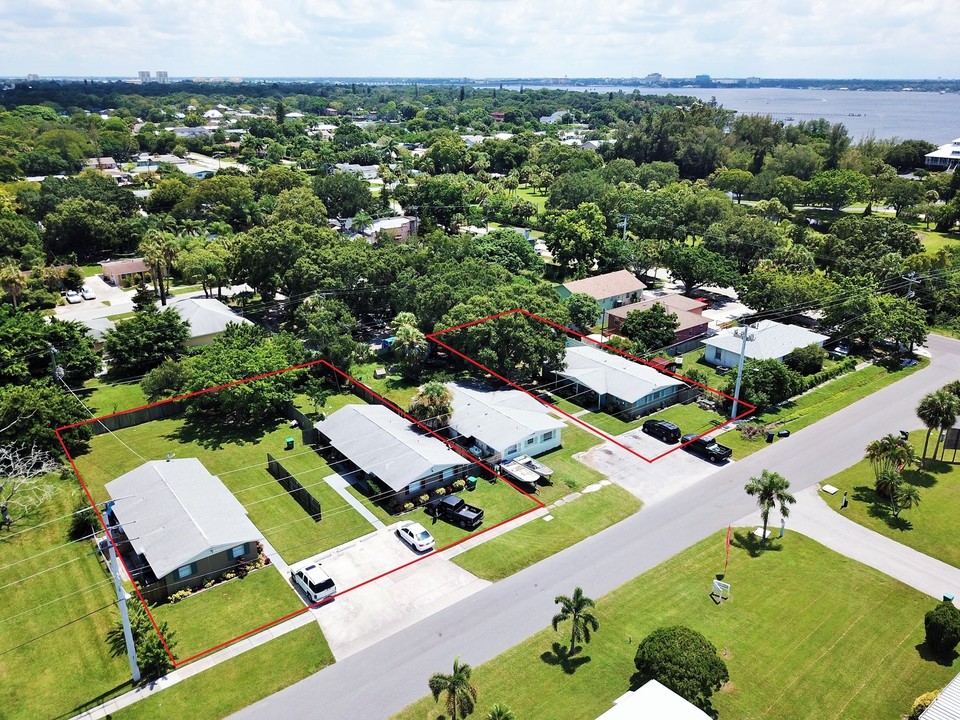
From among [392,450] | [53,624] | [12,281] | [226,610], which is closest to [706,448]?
[392,450]

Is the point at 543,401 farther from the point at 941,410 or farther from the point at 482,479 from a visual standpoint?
the point at 941,410

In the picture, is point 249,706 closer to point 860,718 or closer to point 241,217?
point 860,718

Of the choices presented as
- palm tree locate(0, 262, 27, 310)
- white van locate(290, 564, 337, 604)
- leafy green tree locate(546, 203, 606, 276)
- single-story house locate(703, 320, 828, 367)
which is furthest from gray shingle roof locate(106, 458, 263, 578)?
leafy green tree locate(546, 203, 606, 276)

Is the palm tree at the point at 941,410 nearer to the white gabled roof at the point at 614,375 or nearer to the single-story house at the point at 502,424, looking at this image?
the white gabled roof at the point at 614,375

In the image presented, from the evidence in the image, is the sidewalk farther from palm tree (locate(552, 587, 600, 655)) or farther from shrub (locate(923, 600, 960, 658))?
palm tree (locate(552, 587, 600, 655))

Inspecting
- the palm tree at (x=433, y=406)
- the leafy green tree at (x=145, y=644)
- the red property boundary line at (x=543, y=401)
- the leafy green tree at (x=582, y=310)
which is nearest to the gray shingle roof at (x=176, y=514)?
the leafy green tree at (x=145, y=644)
